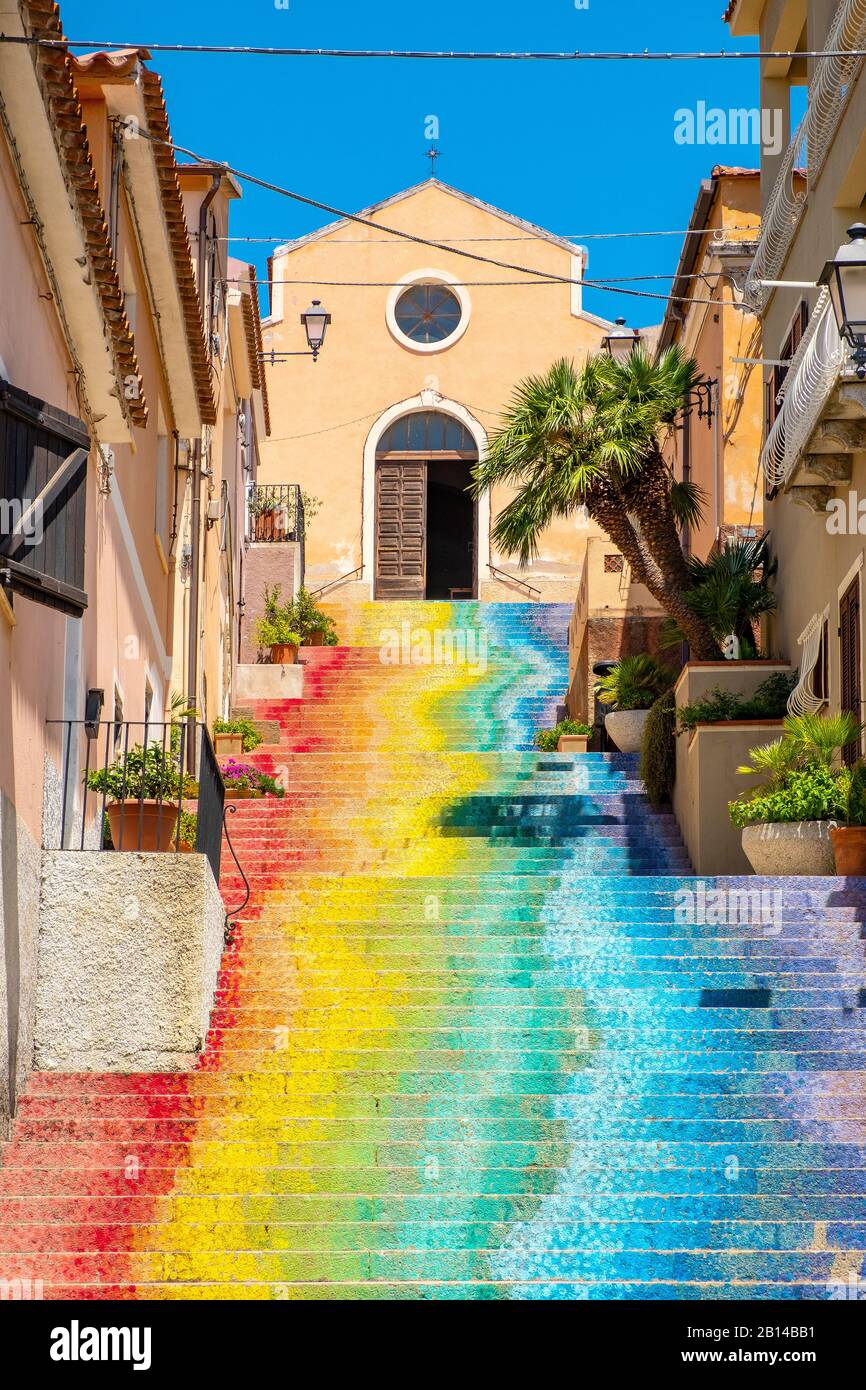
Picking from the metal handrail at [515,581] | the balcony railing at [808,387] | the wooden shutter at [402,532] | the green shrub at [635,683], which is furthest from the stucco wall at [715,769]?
the wooden shutter at [402,532]

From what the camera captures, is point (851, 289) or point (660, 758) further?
point (660, 758)

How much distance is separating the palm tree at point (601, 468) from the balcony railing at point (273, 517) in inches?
430

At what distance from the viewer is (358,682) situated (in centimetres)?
2503

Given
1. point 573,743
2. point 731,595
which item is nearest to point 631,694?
point 573,743

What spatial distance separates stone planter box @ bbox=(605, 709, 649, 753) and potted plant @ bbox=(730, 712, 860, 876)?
15.9 feet

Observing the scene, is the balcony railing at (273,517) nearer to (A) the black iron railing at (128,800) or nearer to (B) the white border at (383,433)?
(B) the white border at (383,433)

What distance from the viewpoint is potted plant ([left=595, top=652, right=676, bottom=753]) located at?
21.8m

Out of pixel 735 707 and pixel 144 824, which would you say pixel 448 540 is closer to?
pixel 735 707

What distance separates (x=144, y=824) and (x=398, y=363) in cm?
2139

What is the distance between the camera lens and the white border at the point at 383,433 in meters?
34.8

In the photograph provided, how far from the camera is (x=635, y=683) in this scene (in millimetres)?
21922

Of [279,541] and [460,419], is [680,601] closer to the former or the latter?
[279,541]
